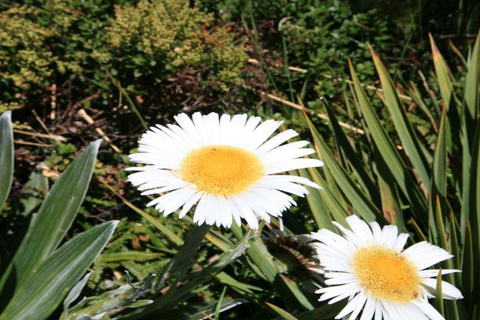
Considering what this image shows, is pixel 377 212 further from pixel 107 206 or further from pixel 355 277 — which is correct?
pixel 107 206

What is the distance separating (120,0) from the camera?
9.39 feet

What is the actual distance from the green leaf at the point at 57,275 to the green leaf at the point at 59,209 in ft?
0.26

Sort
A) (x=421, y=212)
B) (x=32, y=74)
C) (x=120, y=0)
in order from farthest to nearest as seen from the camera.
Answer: (x=120, y=0) < (x=32, y=74) < (x=421, y=212)

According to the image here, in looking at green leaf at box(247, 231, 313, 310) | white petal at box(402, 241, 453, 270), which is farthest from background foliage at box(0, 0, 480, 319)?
white petal at box(402, 241, 453, 270)

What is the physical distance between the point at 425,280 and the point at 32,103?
2.01m

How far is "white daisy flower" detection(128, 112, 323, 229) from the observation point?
1076 millimetres

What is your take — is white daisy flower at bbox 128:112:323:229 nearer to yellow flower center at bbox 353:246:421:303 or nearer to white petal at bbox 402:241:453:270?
yellow flower center at bbox 353:246:421:303

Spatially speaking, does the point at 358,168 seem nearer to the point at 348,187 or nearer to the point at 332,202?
the point at 348,187

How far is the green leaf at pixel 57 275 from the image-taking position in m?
1.55

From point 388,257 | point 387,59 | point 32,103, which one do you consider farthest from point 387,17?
point 388,257

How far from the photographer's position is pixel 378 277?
1.17 meters

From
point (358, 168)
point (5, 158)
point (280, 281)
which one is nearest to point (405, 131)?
point (358, 168)

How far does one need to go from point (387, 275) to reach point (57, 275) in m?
0.98

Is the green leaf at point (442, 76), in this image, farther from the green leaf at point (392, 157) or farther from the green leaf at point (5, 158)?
the green leaf at point (5, 158)
